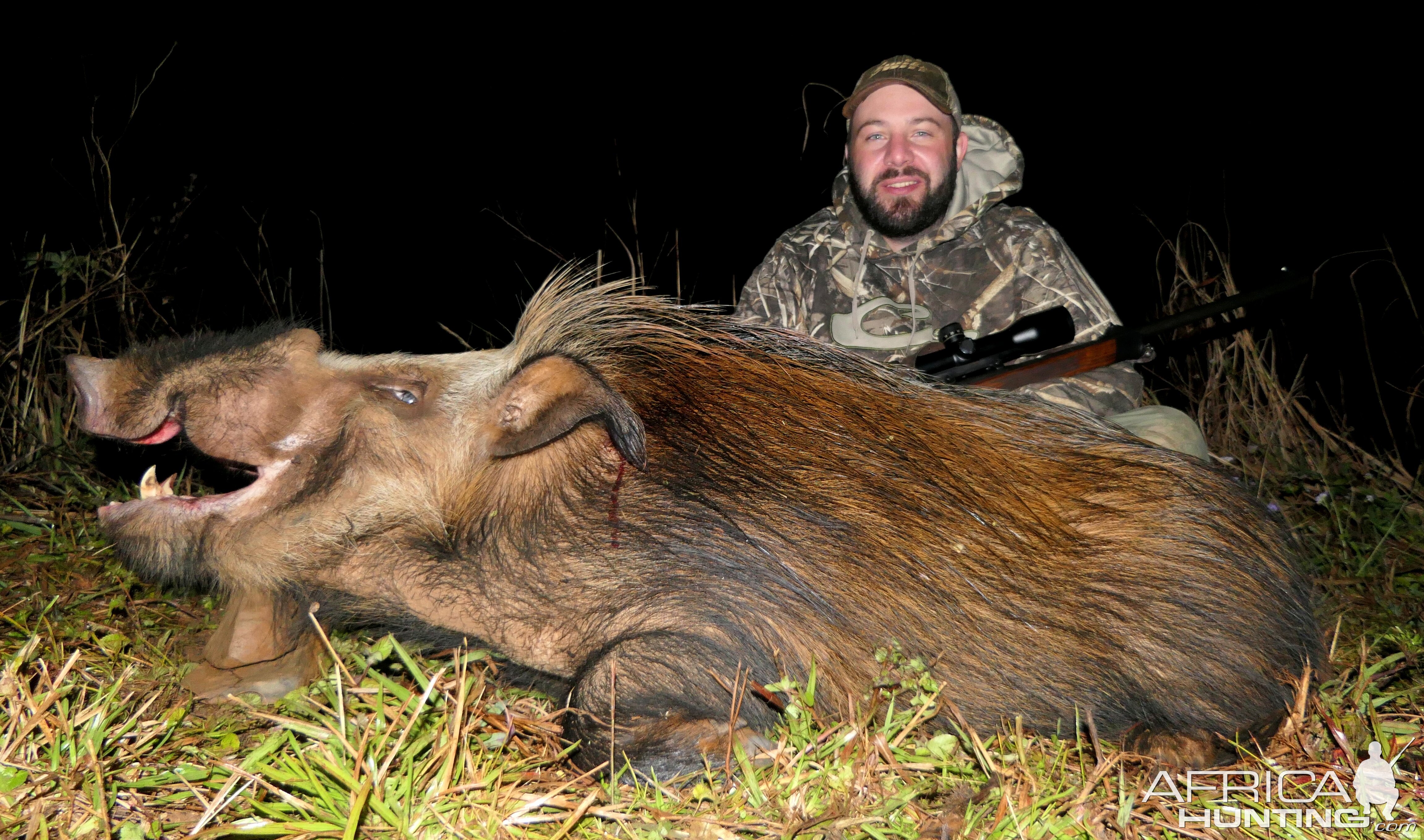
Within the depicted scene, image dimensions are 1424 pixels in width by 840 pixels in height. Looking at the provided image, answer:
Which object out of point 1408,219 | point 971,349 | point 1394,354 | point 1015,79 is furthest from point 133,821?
point 1015,79

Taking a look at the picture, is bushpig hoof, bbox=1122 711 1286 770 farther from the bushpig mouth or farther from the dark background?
the dark background

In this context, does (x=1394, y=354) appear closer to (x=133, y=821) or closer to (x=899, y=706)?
(x=899, y=706)

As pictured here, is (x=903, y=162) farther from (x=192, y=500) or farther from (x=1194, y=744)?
(x=192, y=500)

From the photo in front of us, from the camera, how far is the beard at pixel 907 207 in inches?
161

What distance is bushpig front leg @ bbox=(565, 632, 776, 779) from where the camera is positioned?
7.14 ft

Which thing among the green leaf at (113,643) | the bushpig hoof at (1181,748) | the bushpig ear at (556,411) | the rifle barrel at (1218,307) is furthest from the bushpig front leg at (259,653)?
the rifle barrel at (1218,307)

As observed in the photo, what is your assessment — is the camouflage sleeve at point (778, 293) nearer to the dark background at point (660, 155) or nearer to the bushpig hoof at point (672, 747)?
the bushpig hoof at point (672, 747)

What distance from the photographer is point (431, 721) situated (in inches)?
84.9

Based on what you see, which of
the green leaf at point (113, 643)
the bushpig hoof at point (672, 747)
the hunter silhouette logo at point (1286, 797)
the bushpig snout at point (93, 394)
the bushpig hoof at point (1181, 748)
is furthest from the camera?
the green leaf at point (113, 643)

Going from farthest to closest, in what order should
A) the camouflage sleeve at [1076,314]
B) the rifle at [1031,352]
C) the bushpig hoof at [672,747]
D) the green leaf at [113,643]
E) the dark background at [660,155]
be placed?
1. the dark background at [660,155]
2. the camouflage sleeve at [1076,314]
3. the rifle at [1031,352]
4. the green leaf at [113,643]
5. the bushpig hoof at [672,747]

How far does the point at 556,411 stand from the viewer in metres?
2.36

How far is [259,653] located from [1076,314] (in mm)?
2950

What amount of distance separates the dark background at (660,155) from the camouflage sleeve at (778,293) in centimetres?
335

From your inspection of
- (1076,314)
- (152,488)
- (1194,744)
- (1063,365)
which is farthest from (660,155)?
(1194,744)
